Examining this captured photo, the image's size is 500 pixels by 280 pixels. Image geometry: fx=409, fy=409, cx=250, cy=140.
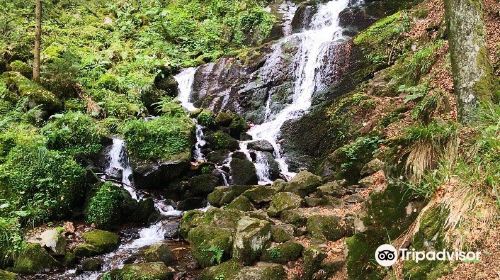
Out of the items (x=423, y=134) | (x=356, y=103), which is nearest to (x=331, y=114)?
(x=356, y=103)

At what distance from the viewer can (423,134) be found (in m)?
4.59

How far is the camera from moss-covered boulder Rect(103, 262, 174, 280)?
281 inches

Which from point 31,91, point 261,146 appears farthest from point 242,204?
point 31,91

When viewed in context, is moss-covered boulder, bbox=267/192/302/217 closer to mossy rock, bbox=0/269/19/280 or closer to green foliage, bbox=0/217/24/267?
mossy rock, bbox=0/269/19/280

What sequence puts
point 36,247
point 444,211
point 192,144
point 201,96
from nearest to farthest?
point 444,211 → point 36,247 → point 192,144 → point 201,96

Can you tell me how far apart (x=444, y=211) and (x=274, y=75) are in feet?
43.9

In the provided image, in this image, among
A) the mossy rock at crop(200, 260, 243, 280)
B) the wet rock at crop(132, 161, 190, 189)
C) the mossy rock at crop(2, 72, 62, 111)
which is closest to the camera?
the mossy rock at crop(200, 260, 243, 280)

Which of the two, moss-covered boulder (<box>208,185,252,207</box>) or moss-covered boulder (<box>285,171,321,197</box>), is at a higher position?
moss-covered boulder (<box>285,171,321,197</box>)

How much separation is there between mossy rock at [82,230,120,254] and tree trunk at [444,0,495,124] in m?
7.53

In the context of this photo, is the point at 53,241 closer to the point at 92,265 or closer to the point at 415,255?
the point at 92,265

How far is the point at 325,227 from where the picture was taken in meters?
7.13

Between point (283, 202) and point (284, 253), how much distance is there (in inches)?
86.1

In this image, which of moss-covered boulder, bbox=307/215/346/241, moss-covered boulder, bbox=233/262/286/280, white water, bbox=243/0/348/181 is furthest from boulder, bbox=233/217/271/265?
white water, bbox=243/0/348/181

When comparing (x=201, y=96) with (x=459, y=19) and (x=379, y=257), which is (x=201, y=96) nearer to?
(x=459, y=19)
